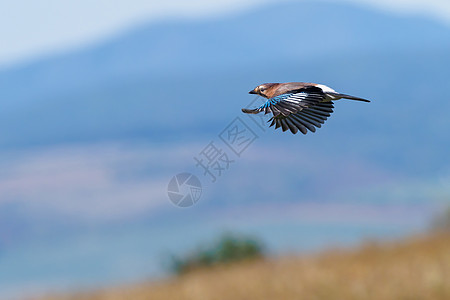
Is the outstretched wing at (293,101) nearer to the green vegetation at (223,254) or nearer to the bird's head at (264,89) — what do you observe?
the bird's head at (264,89)

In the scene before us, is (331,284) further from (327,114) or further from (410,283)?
(327,114)

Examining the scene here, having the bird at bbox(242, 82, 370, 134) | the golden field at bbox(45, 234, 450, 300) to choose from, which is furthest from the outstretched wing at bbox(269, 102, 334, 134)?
the golden field at bbox(45, 234, 450, 300)

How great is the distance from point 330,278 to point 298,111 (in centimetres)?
1632

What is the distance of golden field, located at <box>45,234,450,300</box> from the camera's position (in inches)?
616

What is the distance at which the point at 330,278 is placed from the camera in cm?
1664

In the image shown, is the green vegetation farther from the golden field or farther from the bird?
the bird

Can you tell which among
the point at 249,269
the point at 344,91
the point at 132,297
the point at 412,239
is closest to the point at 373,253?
the point at 412,239

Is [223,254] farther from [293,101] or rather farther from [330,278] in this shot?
[293,101]

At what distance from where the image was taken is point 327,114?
894 mm

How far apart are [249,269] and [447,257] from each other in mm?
5359

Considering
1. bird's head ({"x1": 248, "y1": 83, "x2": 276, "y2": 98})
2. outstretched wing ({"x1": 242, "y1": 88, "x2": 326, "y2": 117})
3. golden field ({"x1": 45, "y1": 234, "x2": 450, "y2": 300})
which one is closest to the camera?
outstretched wing ({"x1": 242, "y1": 88, "x2": 326, "y2": 117})

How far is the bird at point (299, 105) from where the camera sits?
83 cm

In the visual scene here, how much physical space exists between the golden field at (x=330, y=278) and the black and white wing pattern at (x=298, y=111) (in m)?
14.7

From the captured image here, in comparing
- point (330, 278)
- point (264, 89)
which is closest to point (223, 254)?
point (330, 278)
